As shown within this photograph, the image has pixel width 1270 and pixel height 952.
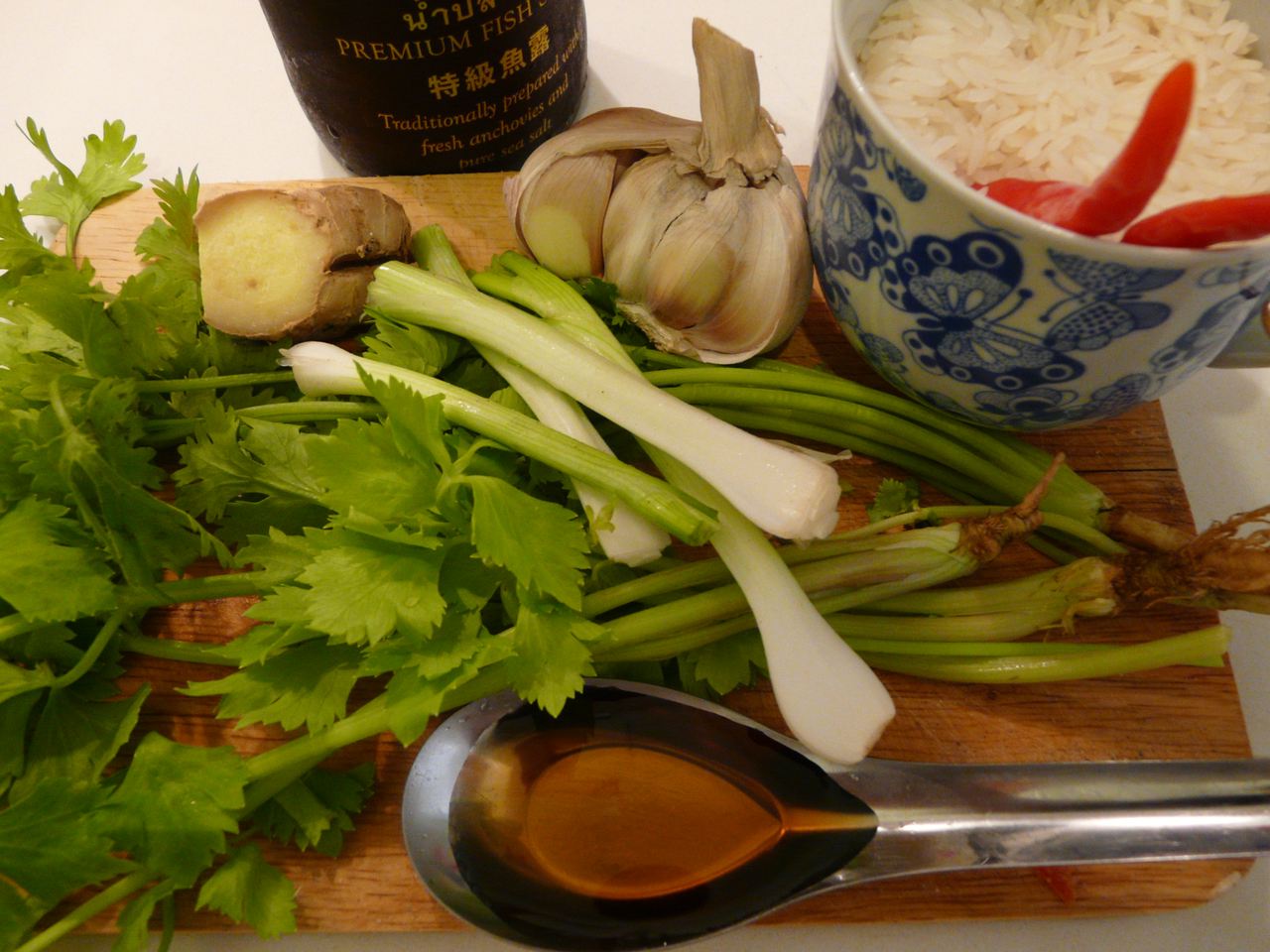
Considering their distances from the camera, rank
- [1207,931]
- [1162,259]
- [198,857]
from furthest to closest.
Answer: [1207,931], [198,857], [1162,259]

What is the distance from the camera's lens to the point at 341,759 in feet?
2.79

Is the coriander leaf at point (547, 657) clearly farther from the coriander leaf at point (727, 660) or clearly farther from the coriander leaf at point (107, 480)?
the coriander leaf at point (107, 480)

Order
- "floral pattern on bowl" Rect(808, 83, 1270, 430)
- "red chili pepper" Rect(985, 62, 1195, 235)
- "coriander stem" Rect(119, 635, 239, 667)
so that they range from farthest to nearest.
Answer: "coriander stem" Rect(119, 635, 239, 667), "floral pattern on bowl" Rect(808, 83, 1270, 430), "red chili pepper" Rect(985, 62, 1195, 235)


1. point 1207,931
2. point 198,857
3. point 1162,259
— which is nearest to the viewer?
point 1162,259

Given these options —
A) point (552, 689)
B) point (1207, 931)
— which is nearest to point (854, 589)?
point (552, 689)

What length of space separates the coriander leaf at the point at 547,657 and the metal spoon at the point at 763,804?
0.35 ft

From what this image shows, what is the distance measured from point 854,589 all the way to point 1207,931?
18.2 inches

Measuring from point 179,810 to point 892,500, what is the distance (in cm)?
70

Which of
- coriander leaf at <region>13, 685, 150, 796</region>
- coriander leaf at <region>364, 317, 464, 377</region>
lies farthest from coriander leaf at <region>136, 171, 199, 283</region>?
coriander leaf at <region>13, 685, 150, 796</region>

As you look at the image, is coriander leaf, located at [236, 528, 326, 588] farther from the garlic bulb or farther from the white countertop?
the white countertop

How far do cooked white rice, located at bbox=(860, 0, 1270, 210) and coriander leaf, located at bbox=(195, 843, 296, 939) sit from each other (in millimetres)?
844

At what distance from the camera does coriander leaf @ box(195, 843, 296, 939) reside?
751 millimetres

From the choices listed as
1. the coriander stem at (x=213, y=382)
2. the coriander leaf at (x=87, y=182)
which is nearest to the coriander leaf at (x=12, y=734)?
the coriander stem at (x=213, y=382)

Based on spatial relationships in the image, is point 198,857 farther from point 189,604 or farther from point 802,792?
point 802,792
